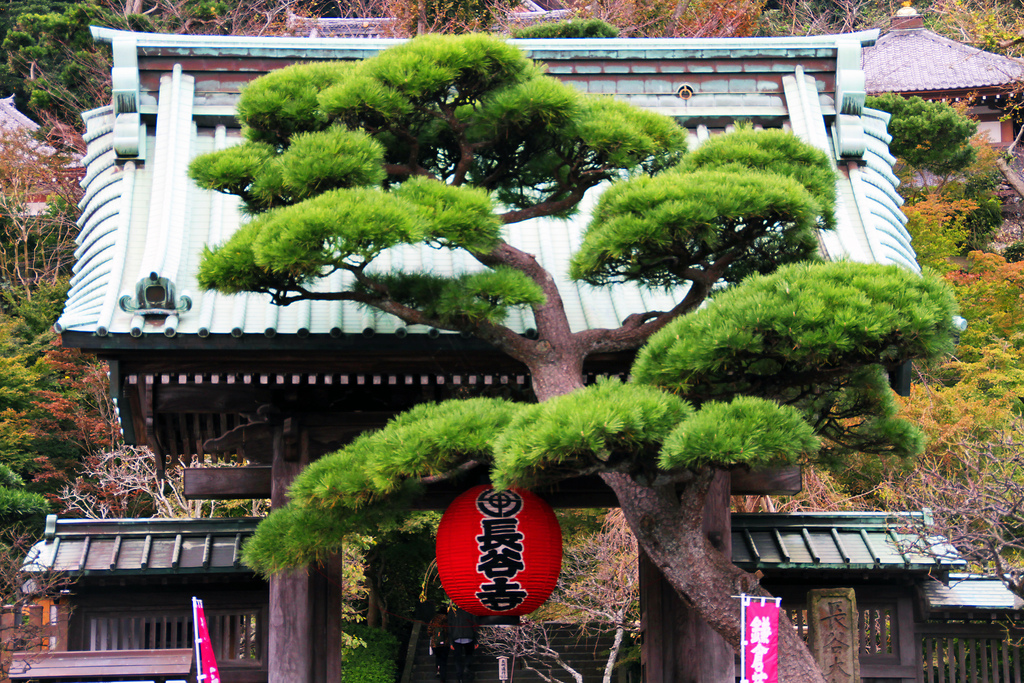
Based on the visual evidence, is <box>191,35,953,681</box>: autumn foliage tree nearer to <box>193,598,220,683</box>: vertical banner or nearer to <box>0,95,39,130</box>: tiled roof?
<box>193,598,220,683</box>: vertical banner

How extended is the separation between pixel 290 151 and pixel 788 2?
2642 cm

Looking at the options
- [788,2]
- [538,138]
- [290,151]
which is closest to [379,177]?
[290,151]

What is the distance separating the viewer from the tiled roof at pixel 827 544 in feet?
24.3

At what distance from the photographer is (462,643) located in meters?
17.5

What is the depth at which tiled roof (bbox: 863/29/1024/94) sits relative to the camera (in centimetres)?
2517

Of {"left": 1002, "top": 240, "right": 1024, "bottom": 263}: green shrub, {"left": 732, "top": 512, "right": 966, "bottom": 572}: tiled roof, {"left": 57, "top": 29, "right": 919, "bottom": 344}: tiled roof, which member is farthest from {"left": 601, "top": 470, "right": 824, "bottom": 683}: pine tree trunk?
{"left": 1002, "top": 240, "right": 1024, "bottom": 263}: green shrub

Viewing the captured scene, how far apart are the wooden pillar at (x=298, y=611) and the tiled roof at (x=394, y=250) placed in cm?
97

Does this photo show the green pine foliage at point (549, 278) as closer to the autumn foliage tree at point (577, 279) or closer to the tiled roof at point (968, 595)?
the autumn foliage tree at point (577, 279)

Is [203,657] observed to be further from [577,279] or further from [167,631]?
[577,279]

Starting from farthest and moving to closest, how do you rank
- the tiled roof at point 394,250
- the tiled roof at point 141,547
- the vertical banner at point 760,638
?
the tiled roof at point 141,547, the tiled roof at point 394,250, the vertical banner at point 760,638

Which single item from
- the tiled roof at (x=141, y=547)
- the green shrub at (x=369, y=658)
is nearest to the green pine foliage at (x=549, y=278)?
the tiled roof at (x=141, y=547)

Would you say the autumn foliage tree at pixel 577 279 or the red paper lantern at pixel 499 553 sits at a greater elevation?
the autumn foliage tree at pixel 577 279

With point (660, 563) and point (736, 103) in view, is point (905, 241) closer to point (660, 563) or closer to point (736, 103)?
point (736, 103)

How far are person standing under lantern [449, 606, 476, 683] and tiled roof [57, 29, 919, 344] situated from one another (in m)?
12.0
